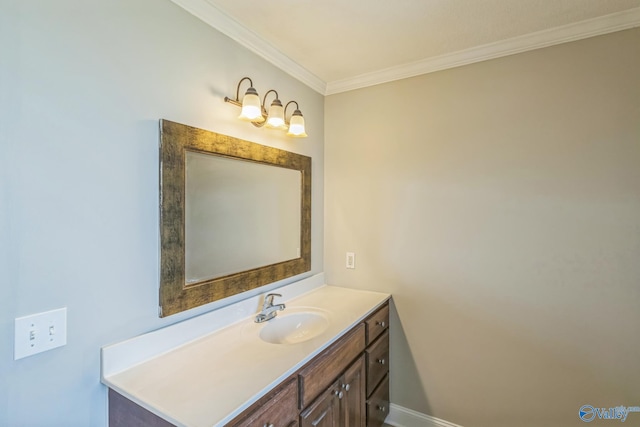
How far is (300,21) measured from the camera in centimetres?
151

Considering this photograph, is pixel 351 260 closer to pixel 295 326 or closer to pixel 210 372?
pixel 295 326

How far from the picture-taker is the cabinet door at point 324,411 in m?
1.19

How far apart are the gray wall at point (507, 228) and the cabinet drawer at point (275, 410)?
1095 mm

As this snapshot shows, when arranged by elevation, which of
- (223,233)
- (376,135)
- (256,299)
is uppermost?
(376,135)

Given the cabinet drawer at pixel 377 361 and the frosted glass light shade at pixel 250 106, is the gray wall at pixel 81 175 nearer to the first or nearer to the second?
the frosted glass light shade at pixel 250 106

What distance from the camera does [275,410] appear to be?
3.38 ft

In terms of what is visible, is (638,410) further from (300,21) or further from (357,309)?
(300,21)

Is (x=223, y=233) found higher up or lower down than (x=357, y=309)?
higher up

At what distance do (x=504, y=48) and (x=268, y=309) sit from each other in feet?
6.43

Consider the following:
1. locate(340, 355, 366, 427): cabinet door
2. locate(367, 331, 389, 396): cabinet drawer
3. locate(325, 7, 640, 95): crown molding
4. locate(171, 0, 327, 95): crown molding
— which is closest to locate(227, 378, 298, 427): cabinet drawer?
locate(340, 355, 366, 427): cabinet door

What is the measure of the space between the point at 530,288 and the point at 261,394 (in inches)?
60.3

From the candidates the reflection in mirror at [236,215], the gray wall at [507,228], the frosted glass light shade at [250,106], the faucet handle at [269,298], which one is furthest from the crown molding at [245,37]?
the faucet handle at [269,298]

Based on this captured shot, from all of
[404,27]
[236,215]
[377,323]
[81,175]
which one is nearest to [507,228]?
[377,323]

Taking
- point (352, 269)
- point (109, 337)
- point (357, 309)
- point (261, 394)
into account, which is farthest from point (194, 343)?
point (352, 269)
